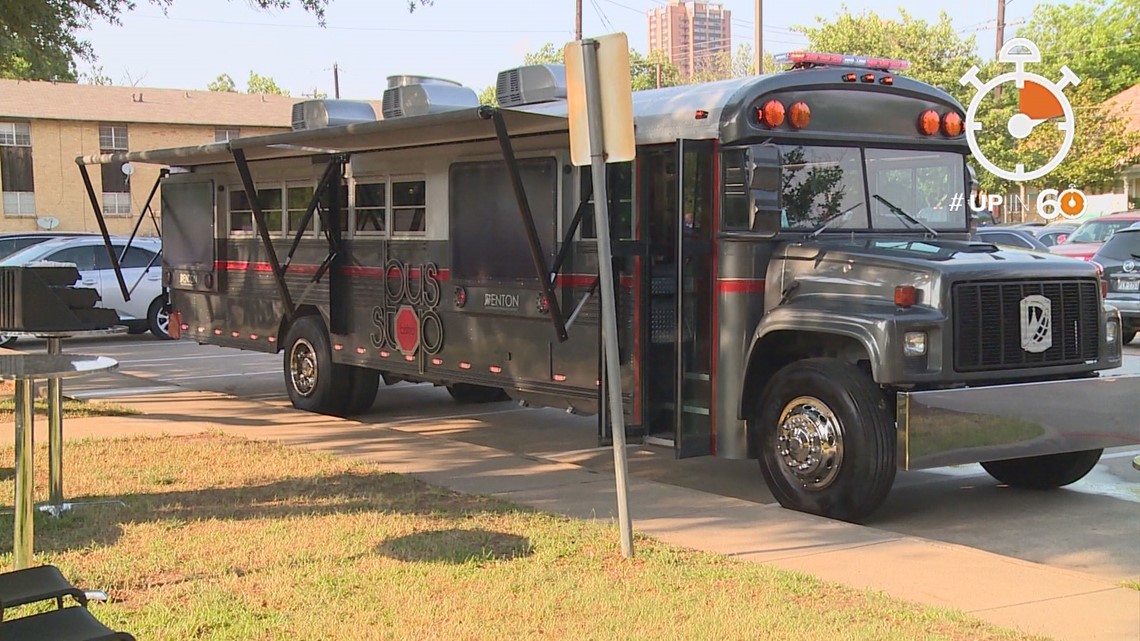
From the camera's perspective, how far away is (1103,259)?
1694 centimetres

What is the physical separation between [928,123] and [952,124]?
0.78 ft

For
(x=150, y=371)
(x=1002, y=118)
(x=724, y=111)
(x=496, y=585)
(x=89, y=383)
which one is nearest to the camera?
(x=496, y=585)

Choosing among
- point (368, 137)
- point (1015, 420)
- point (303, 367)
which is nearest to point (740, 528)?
point (1015, 420)

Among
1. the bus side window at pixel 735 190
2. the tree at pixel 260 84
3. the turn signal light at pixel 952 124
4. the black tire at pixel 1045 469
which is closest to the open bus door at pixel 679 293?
the bus side window at pixel 735 190

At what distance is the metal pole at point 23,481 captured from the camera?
5184mm

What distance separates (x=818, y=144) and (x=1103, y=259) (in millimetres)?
10556

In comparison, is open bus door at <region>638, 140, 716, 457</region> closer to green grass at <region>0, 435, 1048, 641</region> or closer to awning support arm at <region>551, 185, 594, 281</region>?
awning support arm at <region>551, 185, 594, 281</region>

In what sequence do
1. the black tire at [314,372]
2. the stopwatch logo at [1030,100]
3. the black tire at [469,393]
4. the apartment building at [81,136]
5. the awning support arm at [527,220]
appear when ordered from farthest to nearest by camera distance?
the apartment building at [81,136] → the stopwatch logo at [1030,100] → the black tire at [469,393] → the black tire at [314,372] → the awning support arm at [527,220]

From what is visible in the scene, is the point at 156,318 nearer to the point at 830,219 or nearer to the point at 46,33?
the point at 46,33

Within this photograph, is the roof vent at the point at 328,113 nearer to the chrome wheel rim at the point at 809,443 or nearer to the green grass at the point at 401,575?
the green grass at the point at 401,575

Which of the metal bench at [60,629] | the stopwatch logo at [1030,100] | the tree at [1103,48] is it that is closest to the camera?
the metal bench at [60,629]

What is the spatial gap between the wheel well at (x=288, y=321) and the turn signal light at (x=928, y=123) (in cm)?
586

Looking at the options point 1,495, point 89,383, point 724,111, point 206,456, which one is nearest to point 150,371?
point 89,383

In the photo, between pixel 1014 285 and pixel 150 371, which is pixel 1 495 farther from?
pixel 150 371
